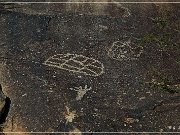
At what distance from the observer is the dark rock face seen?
6.85 m

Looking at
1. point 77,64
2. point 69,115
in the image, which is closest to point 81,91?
point 69,115

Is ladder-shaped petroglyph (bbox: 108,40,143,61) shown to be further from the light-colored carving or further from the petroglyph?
the light-colored carving

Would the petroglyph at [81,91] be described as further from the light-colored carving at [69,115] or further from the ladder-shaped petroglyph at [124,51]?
the ladder-shaped petroglyph at [124,51]

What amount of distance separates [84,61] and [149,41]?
4.88ft

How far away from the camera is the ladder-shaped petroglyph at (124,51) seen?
8.21 metres

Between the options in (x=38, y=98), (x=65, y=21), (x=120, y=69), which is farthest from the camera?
(x=65, y=21)

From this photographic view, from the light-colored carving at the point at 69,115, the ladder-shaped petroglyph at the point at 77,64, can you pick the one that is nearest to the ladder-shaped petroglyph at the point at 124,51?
the ladder-shaped petroglyph at the point at 77,64

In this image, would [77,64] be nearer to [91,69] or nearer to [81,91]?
[91,69]

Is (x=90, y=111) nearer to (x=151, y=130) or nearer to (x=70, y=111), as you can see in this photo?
(x=70, y=111)

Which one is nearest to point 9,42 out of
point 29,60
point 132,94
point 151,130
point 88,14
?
point 29,60

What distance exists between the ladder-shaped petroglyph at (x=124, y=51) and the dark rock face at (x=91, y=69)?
Answer: 0.8 inches

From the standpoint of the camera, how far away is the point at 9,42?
8.41 m

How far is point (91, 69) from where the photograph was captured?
25.7 ft

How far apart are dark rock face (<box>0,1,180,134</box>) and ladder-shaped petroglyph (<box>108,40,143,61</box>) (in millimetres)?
20
